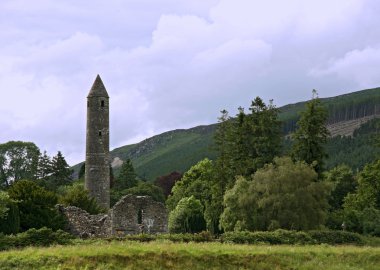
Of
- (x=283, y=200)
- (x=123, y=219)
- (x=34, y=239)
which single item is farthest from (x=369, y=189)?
(x=34, y=239)

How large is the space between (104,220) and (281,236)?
19.1 metres

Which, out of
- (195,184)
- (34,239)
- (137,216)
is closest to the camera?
(34,239)

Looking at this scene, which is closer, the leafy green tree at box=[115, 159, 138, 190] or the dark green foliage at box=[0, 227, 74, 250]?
the dark green foliage at box=[0, 227, 74, 250]

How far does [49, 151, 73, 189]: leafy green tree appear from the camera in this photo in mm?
95875

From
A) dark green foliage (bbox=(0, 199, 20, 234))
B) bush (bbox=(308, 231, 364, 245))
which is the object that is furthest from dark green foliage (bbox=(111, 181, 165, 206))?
bush (bbox=(308, 231, 364, 245))

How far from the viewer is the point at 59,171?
96625mm

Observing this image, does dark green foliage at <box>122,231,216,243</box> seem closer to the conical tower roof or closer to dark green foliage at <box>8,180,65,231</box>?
dark green foliage at <box>8,180,65,231</box>

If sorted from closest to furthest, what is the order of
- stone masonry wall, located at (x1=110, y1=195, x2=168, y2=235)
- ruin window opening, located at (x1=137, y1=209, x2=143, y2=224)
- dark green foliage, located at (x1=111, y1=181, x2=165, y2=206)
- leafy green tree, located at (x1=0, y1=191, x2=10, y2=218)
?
leafy green tree, located at (x1=0, y1=191, x2=10, y2=218), stone masonry wall, located at (x1=110, y1=195, x2=168, y2=235), ruin window opening, located at (x1=137, y1=209, x2=143, y2=224), dark green foliage, located at (x1=111, y1=181, x2=165, y2=206)

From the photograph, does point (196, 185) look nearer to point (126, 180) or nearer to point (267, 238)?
point (126, 180)

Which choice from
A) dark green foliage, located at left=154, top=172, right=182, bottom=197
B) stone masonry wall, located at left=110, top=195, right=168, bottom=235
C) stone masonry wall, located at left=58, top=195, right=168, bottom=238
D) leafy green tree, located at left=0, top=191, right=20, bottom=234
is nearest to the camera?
leafy green tree, located at left=0, top=191, right=20, bottom=234

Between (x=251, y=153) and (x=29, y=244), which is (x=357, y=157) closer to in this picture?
(x=251, y=153)

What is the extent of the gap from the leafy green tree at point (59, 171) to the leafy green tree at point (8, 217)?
175ft

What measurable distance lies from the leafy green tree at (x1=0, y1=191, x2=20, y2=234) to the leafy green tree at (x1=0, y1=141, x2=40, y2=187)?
5822 cm

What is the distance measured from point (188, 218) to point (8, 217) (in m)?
32.9
